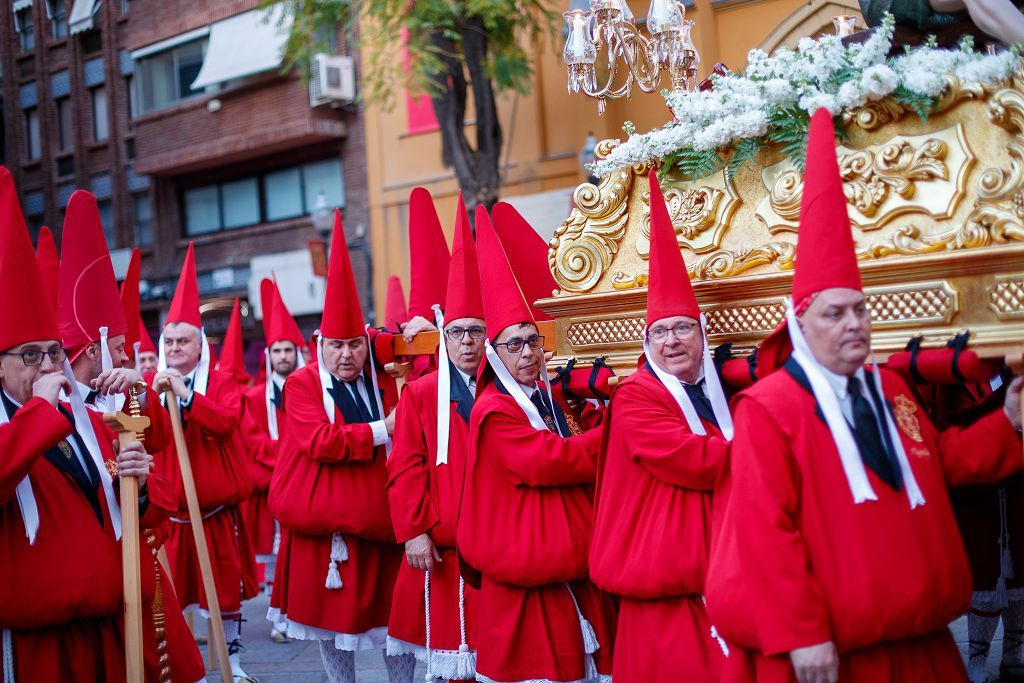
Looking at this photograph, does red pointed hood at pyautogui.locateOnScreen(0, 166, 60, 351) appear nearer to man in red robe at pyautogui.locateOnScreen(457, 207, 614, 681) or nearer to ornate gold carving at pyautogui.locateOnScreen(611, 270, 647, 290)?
man in red robe at pyautogui.locateOnScreen(457, 207, 614, 681)

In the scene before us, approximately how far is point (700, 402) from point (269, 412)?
17.5 ft

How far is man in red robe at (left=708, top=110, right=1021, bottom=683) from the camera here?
2.72 meters

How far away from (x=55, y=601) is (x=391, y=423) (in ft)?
7.46

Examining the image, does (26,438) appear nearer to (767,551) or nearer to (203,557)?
(203,557)

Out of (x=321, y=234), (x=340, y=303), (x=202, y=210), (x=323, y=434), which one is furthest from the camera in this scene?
(x=202, y=210)

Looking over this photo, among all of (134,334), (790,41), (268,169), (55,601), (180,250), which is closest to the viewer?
(55,601)

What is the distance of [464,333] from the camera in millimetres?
4891

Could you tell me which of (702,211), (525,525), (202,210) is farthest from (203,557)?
(202,210)

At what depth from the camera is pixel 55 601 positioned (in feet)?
11.7

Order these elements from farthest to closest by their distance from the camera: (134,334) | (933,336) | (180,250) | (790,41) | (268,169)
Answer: (180,250), (268,169), (790,41), (134,334), (933,336)

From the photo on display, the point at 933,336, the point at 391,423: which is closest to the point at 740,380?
the point at 933,336

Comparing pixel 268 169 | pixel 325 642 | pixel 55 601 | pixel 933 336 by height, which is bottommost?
pixel 325 642

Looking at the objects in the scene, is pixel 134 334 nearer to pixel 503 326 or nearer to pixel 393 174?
pixel 503 326

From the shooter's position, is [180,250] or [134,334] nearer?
[134,334]
